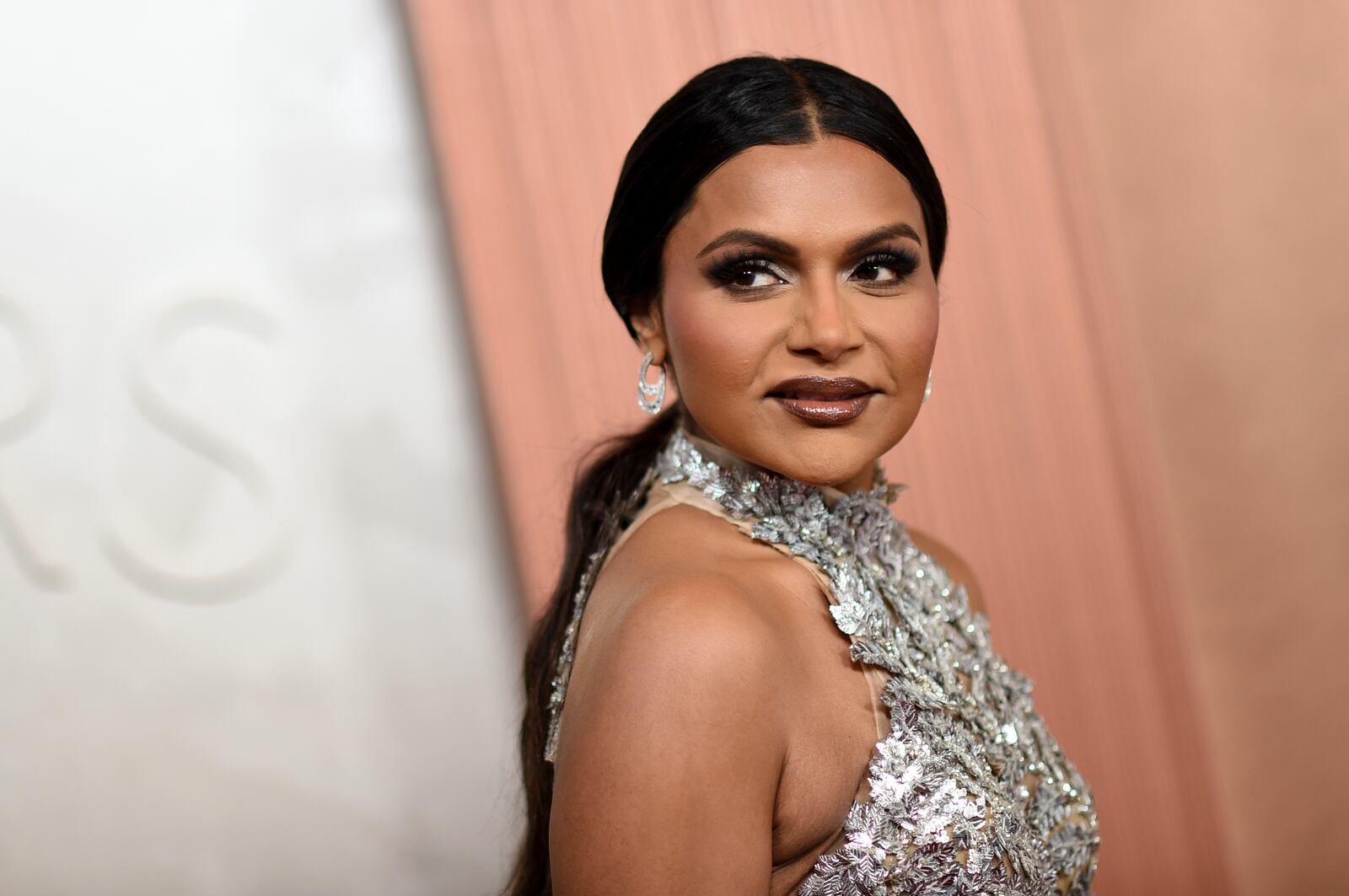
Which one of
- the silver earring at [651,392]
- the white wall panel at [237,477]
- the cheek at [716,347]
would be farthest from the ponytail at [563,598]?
the white wall panel at [237,477]

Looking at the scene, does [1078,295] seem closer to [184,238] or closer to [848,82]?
[848,82]

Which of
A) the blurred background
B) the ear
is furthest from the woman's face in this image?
the blurred background

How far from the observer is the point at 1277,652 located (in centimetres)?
343

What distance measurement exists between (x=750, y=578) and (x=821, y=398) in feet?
0.78

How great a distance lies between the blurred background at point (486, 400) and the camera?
322 cm

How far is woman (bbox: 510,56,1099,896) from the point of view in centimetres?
126

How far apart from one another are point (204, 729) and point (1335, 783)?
3071mm

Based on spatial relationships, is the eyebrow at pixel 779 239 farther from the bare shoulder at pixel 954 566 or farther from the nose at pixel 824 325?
the bare shoulder at pixel 954 566

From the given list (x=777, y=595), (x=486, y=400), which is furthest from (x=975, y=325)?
(x=777, y=595)

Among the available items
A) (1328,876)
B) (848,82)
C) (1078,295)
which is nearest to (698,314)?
(848,82)

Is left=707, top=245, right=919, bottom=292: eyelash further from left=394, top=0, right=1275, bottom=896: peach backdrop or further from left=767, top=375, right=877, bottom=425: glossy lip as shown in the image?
left=394, top=0, right=1275, bottom=896: peach backdrop

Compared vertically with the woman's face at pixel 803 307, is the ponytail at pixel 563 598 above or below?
below

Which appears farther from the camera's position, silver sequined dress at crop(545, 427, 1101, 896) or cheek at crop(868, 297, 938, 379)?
cheek at crop(868, 297, 938, 379)

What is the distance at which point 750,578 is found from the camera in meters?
1.46
